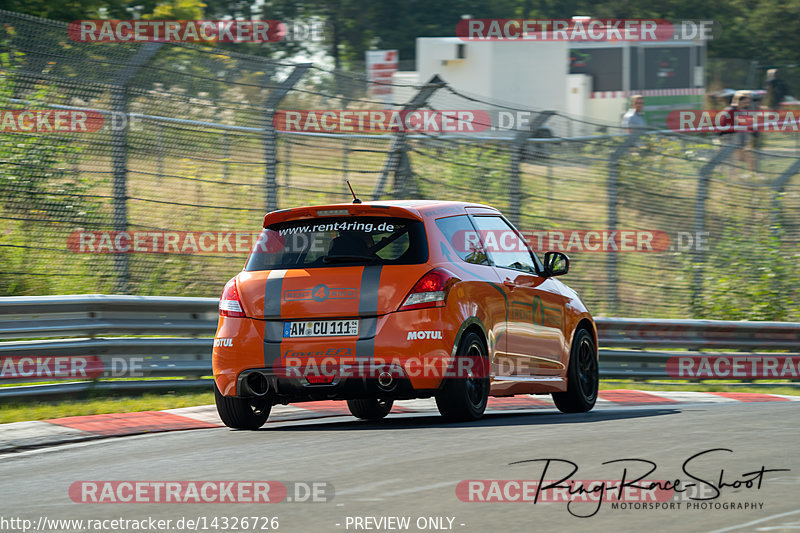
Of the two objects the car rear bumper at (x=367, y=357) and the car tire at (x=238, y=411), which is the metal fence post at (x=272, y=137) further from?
the car rear bumper at (x=367, y=357)

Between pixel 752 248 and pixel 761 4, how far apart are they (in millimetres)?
43282

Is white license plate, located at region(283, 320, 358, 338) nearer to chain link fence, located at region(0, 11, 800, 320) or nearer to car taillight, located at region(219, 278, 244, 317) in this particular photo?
car taillight, located at region(219, 278, 244, 317)

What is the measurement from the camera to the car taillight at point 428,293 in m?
8.20

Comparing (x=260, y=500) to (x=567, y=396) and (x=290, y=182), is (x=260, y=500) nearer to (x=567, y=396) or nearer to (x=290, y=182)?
(x=567, y=396)

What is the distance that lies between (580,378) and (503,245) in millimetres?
1513

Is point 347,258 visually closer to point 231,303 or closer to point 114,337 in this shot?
point 231,303

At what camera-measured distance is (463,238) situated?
29.5ft

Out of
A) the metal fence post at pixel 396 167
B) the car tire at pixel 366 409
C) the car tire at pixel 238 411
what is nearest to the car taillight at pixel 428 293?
the car tire at pixel 238 411

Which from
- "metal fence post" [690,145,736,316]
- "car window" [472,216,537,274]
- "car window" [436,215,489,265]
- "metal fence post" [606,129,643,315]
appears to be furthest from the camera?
"metal fence post" [690,145,736,316]

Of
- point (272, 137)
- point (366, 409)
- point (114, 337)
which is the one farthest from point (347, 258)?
point (272, 137)

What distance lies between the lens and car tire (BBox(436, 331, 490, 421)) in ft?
27.7

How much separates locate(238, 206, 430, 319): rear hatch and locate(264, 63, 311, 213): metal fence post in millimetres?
3813

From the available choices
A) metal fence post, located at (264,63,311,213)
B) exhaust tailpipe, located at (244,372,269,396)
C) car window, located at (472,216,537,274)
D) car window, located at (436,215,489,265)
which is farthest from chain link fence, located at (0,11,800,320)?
car window, located at (436,215,489,265)

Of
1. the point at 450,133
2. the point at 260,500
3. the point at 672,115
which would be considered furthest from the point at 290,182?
the point at 672,115
